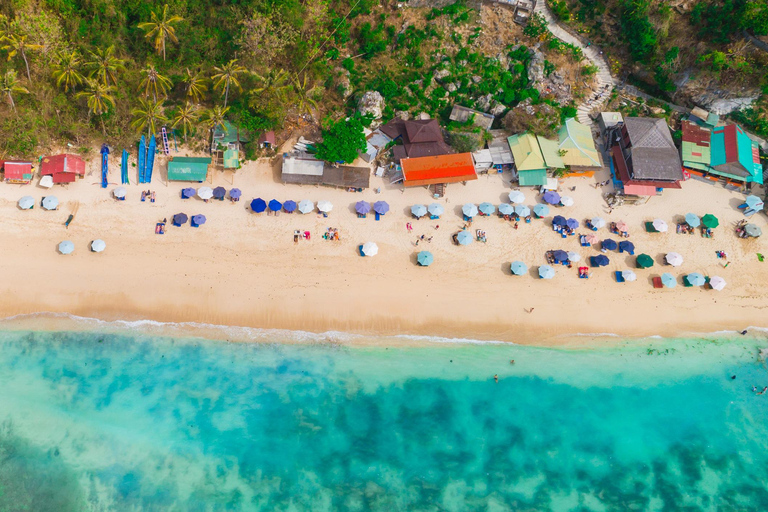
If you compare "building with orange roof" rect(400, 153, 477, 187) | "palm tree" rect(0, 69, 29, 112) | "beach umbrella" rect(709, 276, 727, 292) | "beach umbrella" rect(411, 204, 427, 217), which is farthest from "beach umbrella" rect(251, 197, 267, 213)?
"beach umbrella" rect(709, 276, 727, 292)

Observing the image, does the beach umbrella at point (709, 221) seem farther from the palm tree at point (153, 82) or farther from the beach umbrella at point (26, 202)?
the beach umbrella at point (26, 202)

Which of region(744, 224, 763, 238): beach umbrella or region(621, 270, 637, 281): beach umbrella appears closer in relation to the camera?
region(621, 270, 637, 281): beach umbrella

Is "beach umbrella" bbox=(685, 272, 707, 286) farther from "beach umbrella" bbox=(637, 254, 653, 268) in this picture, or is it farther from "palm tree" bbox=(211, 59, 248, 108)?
"palm tree" bbox=(211, 59, 248, 108)

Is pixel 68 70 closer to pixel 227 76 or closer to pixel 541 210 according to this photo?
pixel 227 76

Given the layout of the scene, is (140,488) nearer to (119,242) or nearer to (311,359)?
(311,359)

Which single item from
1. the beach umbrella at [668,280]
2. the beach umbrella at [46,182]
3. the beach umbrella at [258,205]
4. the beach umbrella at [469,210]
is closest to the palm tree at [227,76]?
the beach umbrella at [258,205]

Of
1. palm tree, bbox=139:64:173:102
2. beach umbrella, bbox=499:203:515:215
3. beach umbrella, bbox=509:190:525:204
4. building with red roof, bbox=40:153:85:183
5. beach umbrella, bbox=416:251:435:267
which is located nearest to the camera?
beach umbrella, bbox=416:251:435:267

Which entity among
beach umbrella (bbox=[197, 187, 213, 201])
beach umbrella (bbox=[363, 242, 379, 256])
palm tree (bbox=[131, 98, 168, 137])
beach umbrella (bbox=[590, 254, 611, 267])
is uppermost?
palm tree (bbox=[131, 98, 168, 137])
